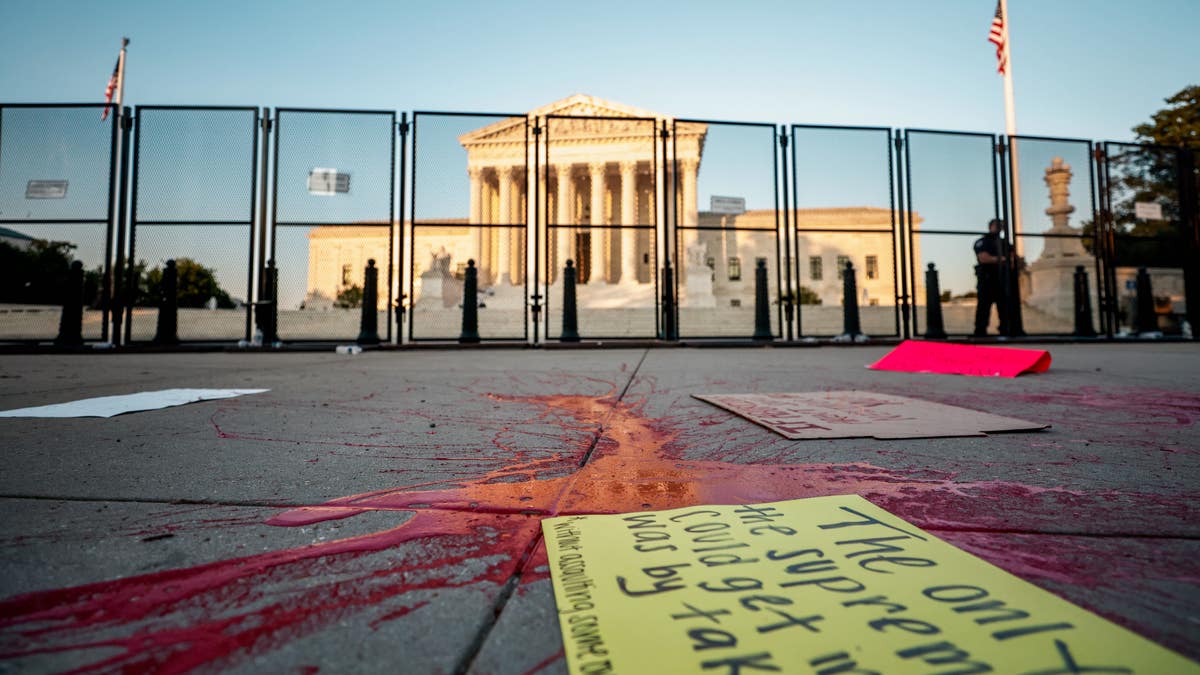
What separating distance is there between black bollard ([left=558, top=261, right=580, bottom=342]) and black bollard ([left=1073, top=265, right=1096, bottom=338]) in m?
7.66

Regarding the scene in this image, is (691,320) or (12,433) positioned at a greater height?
(691,320)

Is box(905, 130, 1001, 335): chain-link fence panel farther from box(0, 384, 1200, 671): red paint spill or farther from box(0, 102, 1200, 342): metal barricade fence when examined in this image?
box(0, 384, 1200, 671): red paint spill

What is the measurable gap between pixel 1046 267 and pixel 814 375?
37.6 feet

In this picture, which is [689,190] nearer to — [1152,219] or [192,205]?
[1152,219]

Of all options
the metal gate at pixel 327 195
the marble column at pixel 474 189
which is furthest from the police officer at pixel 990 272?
the metal gate at pixel 327 195

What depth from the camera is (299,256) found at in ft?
22.4

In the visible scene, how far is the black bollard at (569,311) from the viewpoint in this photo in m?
7.41

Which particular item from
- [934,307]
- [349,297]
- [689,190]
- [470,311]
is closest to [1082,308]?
[934,307]

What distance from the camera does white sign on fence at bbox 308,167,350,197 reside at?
22.2ft

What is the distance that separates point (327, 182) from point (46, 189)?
326 centimetres

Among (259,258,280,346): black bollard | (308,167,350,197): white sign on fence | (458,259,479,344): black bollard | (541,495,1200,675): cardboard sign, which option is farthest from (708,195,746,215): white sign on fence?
(541,495,1200,675): cardboard sign

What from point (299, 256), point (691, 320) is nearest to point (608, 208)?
point (691, 320)

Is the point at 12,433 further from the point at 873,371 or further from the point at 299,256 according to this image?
the point at 299,256

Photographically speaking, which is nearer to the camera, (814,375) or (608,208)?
(814,375)
